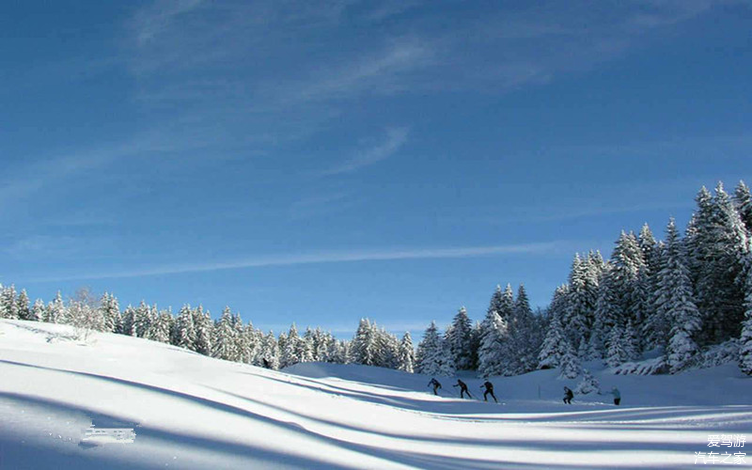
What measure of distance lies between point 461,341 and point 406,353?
16.7 meters

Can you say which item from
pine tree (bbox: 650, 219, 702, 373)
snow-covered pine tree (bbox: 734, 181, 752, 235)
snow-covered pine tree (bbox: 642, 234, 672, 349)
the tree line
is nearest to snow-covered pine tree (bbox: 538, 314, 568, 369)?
the tree line

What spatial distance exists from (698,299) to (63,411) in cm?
4350

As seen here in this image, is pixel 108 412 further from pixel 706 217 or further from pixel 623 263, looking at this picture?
pixel 623 263

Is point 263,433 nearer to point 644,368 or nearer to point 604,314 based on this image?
point 644,368

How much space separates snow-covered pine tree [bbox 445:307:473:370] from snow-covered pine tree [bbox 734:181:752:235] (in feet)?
141

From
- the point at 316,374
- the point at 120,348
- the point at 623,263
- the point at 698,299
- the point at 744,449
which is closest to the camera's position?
the point at 744,449

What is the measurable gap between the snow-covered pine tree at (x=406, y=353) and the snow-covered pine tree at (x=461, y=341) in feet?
48.4

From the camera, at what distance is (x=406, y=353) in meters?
91.3

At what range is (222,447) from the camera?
4.86 meters

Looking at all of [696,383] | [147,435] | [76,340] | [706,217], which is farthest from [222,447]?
[706,217]

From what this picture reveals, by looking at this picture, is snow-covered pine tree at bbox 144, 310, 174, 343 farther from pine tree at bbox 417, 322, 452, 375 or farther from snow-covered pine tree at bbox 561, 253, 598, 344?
snow-covered pine tree at bbox 561, 253, 598, 344

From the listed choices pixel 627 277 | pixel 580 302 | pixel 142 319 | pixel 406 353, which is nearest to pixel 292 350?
pixel 406 353

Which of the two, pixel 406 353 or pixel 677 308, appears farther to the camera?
pixel 406 353

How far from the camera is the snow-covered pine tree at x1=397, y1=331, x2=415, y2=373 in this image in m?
91.1
